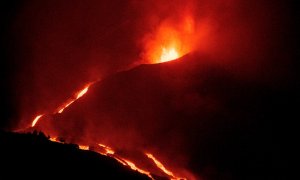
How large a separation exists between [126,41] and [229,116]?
16.0ft

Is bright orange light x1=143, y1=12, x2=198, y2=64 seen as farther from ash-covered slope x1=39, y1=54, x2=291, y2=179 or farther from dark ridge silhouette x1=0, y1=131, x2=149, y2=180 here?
dark ridge silhouette x1=0, y1=131, x2=149, y2=180

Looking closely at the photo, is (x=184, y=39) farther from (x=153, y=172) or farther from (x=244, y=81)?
(x=153, y=172)

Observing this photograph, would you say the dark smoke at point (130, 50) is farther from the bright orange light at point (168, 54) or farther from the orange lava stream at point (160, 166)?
the bright orange light at point (168, 54)

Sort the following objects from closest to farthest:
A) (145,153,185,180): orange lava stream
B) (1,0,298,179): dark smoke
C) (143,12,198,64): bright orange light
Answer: (145,153,185,180): orange lava stream < (1,0,298,179): dark smoke < (143,12,198,64): bright orange light

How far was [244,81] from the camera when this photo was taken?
11.6 meters

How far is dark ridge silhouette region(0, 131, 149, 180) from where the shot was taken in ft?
25.3

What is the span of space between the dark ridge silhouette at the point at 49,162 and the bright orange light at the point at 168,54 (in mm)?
4800

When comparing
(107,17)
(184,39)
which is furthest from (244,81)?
(107,17)

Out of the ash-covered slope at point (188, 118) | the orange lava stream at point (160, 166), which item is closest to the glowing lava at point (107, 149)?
the ash-covered slope at point (188, 118)

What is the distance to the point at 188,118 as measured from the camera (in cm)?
1080

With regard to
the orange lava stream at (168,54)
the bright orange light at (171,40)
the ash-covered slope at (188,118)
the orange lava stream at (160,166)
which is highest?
the bright orange light at (171,40)

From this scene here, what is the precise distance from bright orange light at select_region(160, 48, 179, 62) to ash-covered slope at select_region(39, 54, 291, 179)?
1.12m

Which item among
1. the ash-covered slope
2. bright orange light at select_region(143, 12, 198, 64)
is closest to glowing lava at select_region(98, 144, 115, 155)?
the ash-covered slope

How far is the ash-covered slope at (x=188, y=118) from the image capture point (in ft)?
33.6
